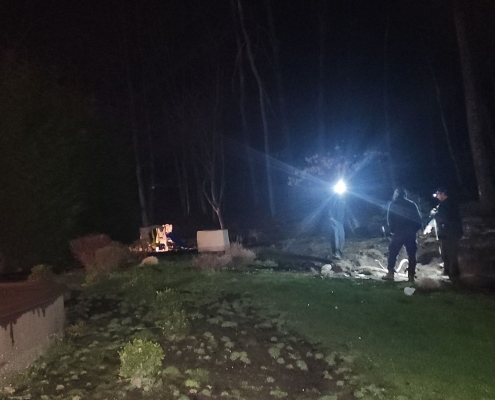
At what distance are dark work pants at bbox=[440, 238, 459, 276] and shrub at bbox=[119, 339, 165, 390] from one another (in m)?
6.70

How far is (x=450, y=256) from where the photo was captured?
31.6 feet

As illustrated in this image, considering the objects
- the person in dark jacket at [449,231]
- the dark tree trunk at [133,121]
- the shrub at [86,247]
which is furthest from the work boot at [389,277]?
the dark tree trunk at [133,121]

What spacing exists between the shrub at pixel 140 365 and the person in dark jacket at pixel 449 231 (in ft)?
21.8

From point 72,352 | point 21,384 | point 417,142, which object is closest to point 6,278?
point 72,352

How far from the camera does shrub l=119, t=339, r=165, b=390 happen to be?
4.25 metres

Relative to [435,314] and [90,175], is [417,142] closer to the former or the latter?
[90,175]

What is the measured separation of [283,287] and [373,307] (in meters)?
1.60

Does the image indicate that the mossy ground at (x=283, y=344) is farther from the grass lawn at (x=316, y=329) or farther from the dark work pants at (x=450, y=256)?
the dark work pants at (x=450, y=256)

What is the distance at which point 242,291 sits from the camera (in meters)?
7.86

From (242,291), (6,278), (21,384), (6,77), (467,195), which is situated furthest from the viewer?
(467,195)

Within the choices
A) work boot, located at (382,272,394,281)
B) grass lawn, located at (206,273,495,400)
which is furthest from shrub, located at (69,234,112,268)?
work boot, located at (382,272,394,281)

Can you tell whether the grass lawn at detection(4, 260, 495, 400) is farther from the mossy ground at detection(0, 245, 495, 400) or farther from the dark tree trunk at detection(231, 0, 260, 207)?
the dark tree trunk at detection(231, 0, 260, 207)

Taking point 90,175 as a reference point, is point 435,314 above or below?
below

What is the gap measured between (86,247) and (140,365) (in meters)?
7.10
